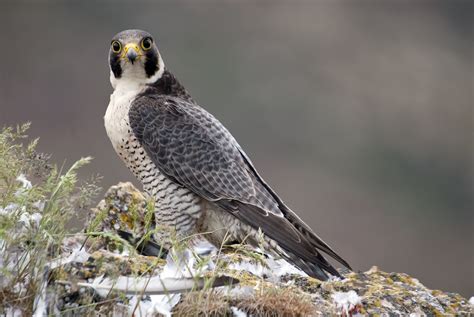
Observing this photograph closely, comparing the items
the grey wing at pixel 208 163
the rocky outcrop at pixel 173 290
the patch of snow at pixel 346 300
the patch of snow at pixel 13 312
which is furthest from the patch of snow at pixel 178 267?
the grey wing at pixel 208 163

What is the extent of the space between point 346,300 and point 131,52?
7.90ft

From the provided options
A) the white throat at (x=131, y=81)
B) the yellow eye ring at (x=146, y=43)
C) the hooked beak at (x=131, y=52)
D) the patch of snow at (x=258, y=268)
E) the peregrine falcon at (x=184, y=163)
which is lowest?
the patch of snow at (x=258, y=268)

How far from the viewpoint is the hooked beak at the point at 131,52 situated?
4.69m

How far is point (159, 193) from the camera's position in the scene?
4.59 m

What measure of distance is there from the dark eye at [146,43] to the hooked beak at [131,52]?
87 mm

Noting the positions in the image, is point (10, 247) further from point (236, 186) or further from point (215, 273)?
point (236, 186)

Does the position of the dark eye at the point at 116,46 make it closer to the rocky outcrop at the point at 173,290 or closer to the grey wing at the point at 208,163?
the grey wing at the point at 208,163

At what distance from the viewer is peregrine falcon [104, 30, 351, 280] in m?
4.43

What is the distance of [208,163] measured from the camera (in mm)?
4660

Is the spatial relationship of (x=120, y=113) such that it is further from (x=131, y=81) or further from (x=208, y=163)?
(x=208, y=163)

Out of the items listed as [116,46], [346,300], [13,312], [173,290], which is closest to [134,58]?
[116,46]

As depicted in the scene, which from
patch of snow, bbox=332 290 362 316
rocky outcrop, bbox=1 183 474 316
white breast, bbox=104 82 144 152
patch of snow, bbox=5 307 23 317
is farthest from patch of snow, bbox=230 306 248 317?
white breast, bbox=104 82 144 152

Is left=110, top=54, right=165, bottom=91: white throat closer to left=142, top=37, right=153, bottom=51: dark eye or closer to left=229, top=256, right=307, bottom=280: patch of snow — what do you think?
left=142, top=37, right=153, bottom=51: dark eye

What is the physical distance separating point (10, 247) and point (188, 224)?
213cm
